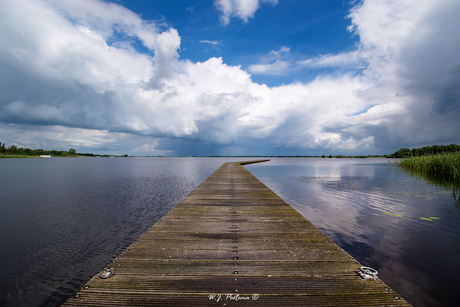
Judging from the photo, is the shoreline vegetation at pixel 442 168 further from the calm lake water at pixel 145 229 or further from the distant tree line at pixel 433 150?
the calm lake water at pixel 145 229

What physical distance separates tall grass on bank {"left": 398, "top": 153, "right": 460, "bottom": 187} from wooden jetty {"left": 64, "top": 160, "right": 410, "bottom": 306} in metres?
18.8

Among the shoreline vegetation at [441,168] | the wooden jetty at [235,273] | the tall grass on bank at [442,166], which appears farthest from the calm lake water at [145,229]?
the tall grass on bank at [442,166]

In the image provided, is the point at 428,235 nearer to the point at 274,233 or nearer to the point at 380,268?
the point at 380,268

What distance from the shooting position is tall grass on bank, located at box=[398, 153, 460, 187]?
55.1 ft

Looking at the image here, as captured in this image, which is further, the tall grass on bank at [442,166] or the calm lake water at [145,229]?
the tall grass on bank at [442,166]

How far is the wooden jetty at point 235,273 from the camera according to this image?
2.12 meters

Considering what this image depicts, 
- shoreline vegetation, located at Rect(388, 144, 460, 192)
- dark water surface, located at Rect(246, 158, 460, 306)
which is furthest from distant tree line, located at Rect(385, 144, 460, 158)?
dark water surface, located at Rect(246, 158, 460, 306)

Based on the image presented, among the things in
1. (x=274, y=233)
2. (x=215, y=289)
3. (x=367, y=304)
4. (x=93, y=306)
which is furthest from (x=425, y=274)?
(x=93, y=306)

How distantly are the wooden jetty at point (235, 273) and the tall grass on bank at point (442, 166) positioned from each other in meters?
18.8

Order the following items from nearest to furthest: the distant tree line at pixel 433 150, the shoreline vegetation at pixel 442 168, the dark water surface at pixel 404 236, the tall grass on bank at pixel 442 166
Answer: the dark water surface at pixel 404 236
the shoreline vegetation at pixel 442 168
the tall grass on bank at pixel 442 166
the distant tree line at pixel 433 150

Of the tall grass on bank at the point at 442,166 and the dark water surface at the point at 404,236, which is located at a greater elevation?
the tall grass on bank at the point at 442,166

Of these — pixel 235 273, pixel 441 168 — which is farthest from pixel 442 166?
pixel 235 273

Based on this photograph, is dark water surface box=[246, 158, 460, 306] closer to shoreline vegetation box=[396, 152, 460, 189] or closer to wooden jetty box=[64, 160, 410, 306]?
wooden jetty box=[64, 160, 410, 306]

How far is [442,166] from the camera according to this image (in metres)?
20.0
